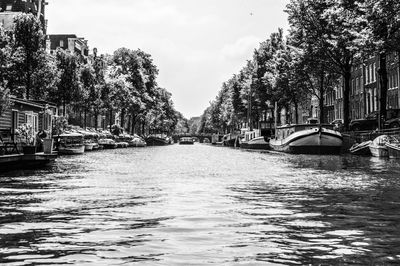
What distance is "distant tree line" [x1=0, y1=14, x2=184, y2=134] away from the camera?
58688 mm

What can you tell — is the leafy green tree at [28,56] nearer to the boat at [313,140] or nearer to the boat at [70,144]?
the boat at [70,144]

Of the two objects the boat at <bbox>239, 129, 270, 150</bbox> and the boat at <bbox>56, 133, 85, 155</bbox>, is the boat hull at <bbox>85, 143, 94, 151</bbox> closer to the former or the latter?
the boat at <bbox>56, 133, 85, 155</bbox>

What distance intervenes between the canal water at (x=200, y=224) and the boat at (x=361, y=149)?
2843 centimetres

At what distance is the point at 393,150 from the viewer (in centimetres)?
4169

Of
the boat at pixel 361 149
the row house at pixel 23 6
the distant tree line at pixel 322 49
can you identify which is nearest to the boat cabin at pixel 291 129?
the distant tree line at pixel 322 49

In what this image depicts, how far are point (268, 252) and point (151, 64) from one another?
119m

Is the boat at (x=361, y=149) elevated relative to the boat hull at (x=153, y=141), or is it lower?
lower

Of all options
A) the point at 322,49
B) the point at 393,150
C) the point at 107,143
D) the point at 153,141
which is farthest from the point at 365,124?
the point at 153,141

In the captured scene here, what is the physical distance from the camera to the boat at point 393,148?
4100 centimetres

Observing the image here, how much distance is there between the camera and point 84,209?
45.1ft

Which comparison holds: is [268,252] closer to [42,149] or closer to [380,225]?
[380,225]

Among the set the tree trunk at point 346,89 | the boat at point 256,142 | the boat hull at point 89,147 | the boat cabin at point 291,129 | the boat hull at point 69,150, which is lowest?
the boat hull at point 69,150

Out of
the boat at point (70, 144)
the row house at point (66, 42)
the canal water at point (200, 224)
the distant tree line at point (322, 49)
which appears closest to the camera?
the canal water at point (200, 224)

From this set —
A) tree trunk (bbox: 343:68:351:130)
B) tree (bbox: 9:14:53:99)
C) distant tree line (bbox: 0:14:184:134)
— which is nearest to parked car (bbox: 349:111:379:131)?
tree trunk (bbox: 343:68:351:130)
